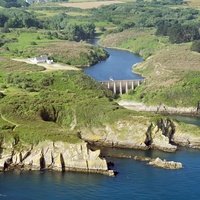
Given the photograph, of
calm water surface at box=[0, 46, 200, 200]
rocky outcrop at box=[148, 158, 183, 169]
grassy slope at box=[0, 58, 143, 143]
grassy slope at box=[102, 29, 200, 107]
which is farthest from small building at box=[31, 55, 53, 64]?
rocky outcrop at box=[148, 158, 183, 169]

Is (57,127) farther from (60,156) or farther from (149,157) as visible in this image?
(149,157)

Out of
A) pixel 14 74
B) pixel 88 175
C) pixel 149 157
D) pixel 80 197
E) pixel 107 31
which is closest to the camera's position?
pixel 80 197

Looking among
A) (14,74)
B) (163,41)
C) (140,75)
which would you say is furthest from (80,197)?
(163,41)

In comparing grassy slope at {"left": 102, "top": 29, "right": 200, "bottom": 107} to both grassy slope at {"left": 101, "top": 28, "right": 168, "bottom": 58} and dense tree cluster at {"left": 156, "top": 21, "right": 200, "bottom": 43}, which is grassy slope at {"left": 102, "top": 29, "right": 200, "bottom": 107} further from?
dense tree cluster at {"left": 156, "top": 21, "right": 200, "bottom": 43}

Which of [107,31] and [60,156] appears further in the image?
[107,31]

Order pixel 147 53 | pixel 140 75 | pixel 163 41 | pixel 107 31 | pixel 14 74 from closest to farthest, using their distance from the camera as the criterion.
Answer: pixel 14 74, pixel 140 75, pixel 147 53, pixel 163 41, pixel 107 31
